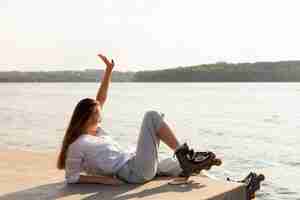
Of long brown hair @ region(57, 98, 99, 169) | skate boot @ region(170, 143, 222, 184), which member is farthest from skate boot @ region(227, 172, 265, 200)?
long brown hair @ region(57, 98, 99, 169)

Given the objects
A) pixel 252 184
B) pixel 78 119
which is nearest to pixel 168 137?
pixel 78 119

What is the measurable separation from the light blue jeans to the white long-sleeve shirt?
10 centimetres

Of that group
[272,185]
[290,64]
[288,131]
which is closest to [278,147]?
[288,131]

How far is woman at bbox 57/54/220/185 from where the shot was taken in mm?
6156

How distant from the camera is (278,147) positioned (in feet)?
65.1

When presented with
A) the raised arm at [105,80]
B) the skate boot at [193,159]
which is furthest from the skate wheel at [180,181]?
the raised arm at [105,80]

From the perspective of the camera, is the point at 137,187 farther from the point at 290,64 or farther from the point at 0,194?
the point at 290,64

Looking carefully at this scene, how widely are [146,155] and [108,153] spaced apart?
409mm

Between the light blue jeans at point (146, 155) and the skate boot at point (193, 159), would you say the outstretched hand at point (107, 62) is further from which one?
the skate boot at point (193, 159)

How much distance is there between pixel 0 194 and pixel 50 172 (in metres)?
1.42

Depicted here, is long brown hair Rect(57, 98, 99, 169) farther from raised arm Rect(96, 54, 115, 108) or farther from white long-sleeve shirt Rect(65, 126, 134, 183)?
raised arm Rect(96, 54, 115, 108)

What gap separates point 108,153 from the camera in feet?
20.6

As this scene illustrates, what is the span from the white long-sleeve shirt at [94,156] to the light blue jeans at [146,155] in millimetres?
103

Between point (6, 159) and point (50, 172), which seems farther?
point (6, 159)
